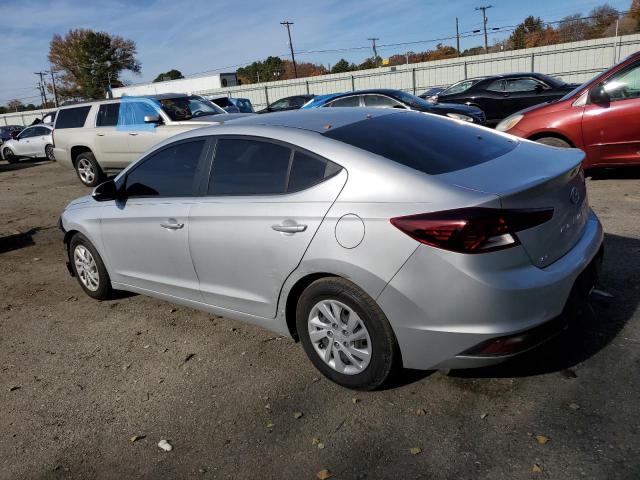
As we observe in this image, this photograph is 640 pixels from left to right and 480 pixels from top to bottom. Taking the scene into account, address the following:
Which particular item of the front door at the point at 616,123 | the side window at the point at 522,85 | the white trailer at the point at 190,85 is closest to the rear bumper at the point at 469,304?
the front door at the point at 616,123

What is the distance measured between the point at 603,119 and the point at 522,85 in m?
8.09

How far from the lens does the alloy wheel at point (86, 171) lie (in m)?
12.4

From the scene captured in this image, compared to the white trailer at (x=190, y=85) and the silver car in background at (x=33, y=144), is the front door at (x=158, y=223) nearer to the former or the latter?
the silver car in background at (x=33, y=144)

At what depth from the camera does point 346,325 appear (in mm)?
3141

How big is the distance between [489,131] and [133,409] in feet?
9.75

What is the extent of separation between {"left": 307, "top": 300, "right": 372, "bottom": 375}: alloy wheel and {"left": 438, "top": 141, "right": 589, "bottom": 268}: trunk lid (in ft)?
3.03

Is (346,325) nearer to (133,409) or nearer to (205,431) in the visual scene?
(205,431)

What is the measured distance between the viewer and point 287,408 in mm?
3219

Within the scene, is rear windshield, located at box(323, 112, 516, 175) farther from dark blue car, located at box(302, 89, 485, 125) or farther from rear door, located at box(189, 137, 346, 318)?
dark blue car, located at box(302, 89, 485, 125)

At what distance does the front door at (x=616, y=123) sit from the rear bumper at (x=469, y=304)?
513 cm

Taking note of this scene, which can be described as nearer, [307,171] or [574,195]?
→ [574,195]

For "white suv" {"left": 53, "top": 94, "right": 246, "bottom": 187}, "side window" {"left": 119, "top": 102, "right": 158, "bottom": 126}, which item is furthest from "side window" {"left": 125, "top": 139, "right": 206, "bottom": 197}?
"side window" {"left": 119, "top": 102, "right": 158, "bottom": 126}

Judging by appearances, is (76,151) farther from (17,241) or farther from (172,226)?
(172,226)

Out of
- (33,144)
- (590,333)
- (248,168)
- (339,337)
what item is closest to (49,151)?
(33,144)
